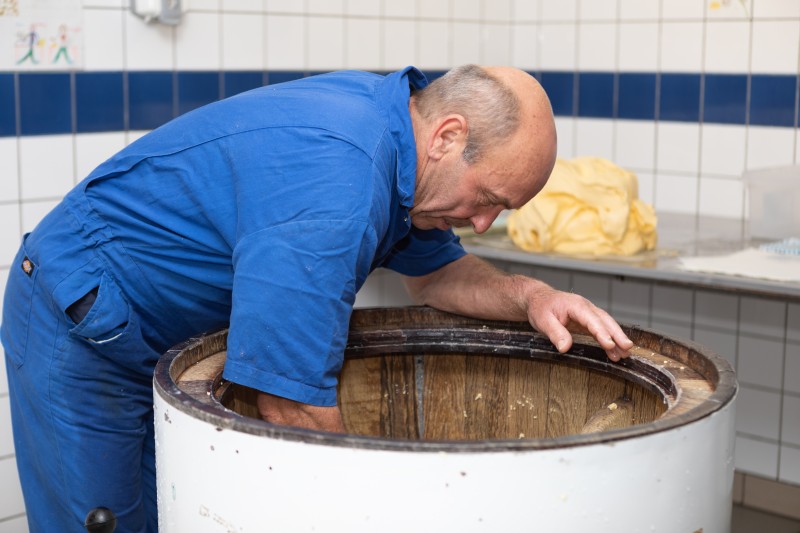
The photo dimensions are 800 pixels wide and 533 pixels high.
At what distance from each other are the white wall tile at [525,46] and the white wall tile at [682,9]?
0.59 metres

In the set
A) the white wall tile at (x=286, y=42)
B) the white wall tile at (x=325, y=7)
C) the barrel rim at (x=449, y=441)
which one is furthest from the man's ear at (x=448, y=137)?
the white wall tile at (x=325, y=7)

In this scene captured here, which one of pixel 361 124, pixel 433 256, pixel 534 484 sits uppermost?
pixel 361 124

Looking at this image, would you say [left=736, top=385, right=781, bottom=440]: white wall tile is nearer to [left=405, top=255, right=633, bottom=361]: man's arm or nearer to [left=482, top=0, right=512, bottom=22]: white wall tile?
[left=482, top=0, right=512, bottom=22]: white wall tile

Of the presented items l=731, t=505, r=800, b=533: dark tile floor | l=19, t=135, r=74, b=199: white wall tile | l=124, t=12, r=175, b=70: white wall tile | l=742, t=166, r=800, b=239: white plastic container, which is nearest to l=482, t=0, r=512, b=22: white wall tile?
l=742, t=166, r=800, b=239: white plastic container

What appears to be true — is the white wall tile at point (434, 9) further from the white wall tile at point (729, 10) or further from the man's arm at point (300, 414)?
the man's arm at point (300, 414)

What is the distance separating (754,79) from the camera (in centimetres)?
356

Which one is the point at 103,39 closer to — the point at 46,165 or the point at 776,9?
the point at 46,165

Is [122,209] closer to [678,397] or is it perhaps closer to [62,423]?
[62,423]

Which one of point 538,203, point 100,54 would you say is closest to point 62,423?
point 100,54

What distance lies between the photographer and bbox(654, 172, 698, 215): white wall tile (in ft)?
12.5

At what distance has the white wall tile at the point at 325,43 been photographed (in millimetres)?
3537

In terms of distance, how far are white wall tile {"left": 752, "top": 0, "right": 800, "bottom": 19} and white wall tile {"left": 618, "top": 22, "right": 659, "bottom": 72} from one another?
15.6 inches

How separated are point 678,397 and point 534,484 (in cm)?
37

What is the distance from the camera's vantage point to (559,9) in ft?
13.4
